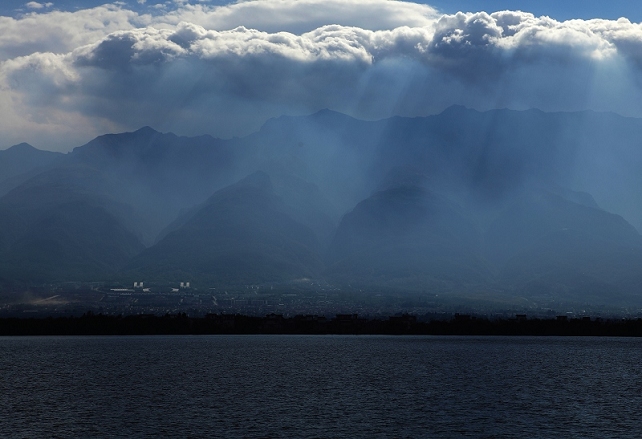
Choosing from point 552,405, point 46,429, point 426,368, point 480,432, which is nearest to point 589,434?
point 480,432

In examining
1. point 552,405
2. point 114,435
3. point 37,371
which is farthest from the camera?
point 37,371

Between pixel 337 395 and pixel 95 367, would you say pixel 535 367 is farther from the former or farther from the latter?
pixel 95 367

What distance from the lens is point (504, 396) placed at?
133 m

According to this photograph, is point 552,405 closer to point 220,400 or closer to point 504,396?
point 504,396

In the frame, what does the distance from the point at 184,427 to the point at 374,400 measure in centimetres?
3699

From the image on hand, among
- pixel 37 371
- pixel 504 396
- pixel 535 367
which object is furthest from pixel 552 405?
pixel 37 371

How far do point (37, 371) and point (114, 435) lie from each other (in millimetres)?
96836

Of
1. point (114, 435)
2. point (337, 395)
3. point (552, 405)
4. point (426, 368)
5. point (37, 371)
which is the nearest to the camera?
point (114, 435)

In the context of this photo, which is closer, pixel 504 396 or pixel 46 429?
pixel 46 429

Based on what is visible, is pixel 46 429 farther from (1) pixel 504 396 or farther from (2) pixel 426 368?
(2) pixel 426 368

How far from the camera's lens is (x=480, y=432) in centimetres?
9656

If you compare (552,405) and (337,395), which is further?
(337,395)

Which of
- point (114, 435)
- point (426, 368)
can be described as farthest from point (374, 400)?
point (426, 368)

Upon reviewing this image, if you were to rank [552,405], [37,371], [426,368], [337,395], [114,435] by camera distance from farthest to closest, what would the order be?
[426,368], [37,371], [337,395], [552,405], [114,435]
